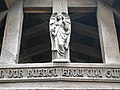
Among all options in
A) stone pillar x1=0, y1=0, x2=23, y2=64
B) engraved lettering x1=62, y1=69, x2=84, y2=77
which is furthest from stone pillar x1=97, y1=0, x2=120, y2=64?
stone pillar x1=0, y1=0, x2=23, y2=64

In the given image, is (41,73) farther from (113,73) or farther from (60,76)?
(113,73)

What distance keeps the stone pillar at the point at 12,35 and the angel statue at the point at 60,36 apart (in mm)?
1153

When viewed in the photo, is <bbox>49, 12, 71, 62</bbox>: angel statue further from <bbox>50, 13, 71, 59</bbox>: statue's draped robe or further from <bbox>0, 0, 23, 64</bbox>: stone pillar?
<bbox>0, 0, 23, 64</bbox>: stone pillar

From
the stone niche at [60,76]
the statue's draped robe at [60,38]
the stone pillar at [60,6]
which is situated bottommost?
the stone niche at [60,76]

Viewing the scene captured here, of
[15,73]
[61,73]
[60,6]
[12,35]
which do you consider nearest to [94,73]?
[61,73]

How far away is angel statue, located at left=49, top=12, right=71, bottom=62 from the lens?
31.9 feet

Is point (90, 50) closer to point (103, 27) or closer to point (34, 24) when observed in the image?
point (34, 24)

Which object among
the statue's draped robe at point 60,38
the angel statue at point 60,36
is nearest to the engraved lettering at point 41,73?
the angel statue at point 60,36

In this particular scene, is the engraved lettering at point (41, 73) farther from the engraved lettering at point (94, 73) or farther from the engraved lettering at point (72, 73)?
the engraved lettering at point (94, 73)

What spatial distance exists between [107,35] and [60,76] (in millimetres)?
2225

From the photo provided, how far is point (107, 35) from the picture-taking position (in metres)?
10.4

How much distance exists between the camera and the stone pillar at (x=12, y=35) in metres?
9.88

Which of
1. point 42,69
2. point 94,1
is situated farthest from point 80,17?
point 42,69

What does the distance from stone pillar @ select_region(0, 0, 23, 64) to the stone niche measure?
37 cm
